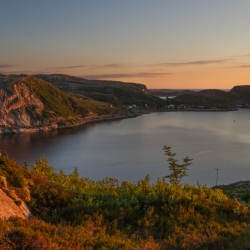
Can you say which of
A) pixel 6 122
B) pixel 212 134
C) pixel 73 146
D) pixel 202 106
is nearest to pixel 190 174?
pixel 73 146

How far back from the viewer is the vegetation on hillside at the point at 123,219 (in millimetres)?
4793

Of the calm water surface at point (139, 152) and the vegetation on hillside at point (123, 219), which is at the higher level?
the vegetation on hillside at point (123, 219)

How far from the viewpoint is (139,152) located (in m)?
47.3

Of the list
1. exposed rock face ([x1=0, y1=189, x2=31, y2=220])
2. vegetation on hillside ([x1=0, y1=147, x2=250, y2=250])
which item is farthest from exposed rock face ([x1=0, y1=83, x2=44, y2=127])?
exposed rock face ([x1=0, y1=189, x2=31, y2=220])

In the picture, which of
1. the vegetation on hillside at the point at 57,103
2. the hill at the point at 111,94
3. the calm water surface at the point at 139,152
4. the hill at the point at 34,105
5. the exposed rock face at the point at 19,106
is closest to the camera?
the calm water surface at the point at 139,152

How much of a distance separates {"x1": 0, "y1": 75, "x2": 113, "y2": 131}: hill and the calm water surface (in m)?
12.9

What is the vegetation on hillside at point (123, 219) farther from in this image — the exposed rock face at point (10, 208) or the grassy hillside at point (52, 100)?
the grassy hillside at point (52, 100)

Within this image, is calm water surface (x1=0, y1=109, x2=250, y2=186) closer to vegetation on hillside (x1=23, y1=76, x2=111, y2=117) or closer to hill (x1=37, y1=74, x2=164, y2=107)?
vegetation on hillside (x1=23, y1=76, x2=111, y2=117)

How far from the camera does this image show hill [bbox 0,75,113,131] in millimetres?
81125

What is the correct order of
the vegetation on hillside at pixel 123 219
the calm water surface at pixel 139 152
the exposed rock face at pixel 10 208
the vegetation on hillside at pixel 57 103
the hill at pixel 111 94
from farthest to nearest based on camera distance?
the hill at pixel 111 94 < the vegetation on hillside at pixel 57 103 < the calm water surface at pixel 139 152 < the exposed rock face at pixel 10 208 < the vegetation on hillside at pixel 123 219

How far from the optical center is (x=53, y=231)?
16.4 ft

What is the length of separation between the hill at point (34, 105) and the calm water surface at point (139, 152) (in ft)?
42.2

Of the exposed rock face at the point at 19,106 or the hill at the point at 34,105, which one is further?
the hill at the point at 34,105

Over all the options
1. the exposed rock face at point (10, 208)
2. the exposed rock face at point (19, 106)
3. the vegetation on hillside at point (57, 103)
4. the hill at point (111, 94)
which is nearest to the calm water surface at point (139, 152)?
the exposed rock face at point (19, 106)
